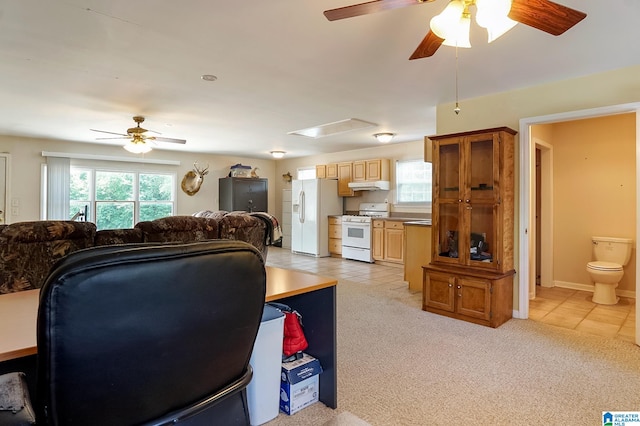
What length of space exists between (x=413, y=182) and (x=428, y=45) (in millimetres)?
4825

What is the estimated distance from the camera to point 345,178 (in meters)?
7.57

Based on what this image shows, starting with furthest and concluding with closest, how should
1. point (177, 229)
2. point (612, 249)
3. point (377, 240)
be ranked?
point (377, 240) → point (612, 249) → point (177, 229)

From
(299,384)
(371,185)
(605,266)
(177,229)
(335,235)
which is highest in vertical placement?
(371,185)

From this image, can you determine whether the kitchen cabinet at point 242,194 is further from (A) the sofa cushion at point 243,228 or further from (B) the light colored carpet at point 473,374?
(B) the light colored carpet at point 473,374

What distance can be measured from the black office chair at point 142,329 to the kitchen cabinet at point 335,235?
649 cm

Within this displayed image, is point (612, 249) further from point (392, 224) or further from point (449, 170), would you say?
point (392, 224)

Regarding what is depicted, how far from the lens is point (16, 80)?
3.25 meters

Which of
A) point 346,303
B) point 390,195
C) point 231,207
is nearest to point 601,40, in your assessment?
point 346,303

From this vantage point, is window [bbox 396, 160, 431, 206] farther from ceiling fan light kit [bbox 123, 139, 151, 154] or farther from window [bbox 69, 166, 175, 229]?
window [bbox 69, 166, 175, 229]

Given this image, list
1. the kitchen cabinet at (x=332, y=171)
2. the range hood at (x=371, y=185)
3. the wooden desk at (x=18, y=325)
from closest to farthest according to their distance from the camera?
the wooden desk at (x=18, y=325) < the range hood at (x=371, y=185) < the kitchen cabinet at (x=332, y=171)

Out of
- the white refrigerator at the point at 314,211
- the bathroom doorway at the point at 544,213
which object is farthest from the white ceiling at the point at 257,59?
the white refrigerator at the point at 314,211

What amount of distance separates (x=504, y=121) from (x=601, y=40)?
121 cm

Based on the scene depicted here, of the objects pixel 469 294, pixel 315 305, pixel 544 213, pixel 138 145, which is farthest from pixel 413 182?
pixel 315 305

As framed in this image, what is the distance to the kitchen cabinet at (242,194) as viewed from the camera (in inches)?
314
